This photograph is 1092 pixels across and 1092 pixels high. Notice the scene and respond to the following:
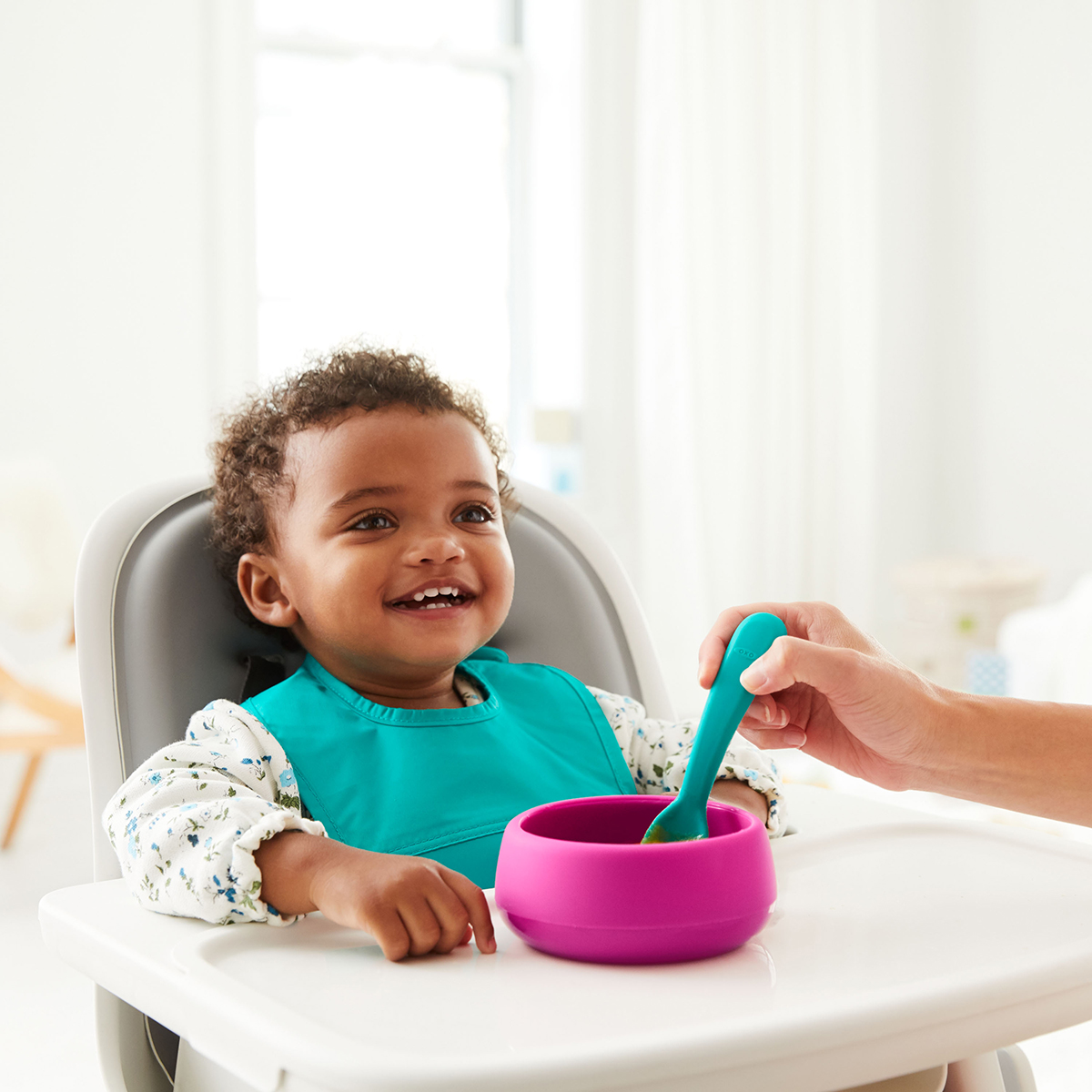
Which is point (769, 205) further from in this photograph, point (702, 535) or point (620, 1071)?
point (620, 1071)

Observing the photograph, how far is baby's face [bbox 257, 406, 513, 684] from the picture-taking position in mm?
935

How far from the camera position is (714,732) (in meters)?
0.70

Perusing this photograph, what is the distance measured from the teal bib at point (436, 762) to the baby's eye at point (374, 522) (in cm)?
12

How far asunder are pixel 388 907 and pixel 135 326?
293 cm

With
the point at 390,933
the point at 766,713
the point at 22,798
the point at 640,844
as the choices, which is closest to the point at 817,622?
the point at 766,713

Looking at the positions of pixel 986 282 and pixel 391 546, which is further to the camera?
pixel 986 282

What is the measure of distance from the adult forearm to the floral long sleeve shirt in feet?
0.43

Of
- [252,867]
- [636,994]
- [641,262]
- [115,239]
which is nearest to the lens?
[636,994]

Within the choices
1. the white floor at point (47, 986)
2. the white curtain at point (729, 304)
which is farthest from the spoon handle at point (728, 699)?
the white curtain at point (729, 304)

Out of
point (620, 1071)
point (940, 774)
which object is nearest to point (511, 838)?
point (620, 1071)

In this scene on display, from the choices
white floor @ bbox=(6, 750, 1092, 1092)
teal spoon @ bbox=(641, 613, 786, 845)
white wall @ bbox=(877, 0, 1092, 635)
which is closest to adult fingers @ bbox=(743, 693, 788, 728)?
teal spoon @ bbox=(641, 613, 786, 845)

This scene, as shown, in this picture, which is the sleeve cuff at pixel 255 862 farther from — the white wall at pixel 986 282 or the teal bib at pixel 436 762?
the white wall at pixel 986 282

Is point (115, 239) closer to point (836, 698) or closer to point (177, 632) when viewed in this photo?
point (177, 632)

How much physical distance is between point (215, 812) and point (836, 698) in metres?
0.38
